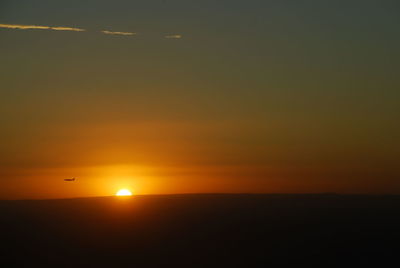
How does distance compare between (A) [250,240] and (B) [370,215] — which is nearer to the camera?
(A) [250,240]

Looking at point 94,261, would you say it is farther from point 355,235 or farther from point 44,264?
point 355,235

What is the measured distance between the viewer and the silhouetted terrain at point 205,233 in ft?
169

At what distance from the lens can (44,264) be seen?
164 feet

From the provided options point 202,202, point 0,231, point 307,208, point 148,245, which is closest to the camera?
point 148,245

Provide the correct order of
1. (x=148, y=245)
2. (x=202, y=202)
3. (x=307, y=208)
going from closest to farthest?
(x=148, y=245)
(x=307, y=208)
(x=202, y=202)

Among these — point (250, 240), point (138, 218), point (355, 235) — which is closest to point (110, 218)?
point (138, 218)

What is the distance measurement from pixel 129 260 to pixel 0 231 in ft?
52.9

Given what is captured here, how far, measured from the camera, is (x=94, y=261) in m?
51.0

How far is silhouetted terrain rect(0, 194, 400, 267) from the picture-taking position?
51.6 meters

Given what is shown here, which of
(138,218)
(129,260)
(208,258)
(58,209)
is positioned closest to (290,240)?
(208,258)

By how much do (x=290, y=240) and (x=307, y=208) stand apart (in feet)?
60.6

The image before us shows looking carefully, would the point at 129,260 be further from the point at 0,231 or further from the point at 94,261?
the point at 0,231

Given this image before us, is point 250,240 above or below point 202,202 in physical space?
below

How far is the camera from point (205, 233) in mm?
61000
